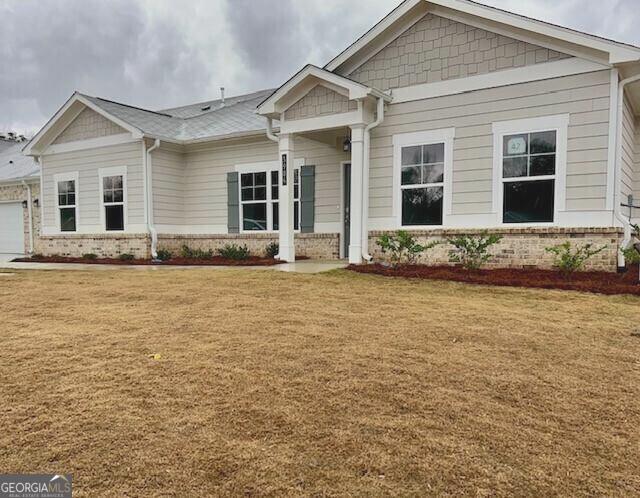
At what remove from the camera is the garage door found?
17109mm

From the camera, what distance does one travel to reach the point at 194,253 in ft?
42.6

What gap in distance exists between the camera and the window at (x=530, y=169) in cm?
787

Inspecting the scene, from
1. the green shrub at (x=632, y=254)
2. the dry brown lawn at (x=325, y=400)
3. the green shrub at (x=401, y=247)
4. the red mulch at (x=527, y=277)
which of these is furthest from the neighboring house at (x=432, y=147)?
the dry brown lawn at (x=325, y=400)

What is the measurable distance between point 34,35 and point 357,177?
19.5 meters

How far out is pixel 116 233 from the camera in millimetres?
13133

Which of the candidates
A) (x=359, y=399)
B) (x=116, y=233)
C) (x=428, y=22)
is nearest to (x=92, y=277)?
(x=116, y=233)

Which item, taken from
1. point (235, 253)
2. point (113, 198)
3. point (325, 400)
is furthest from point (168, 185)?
point (325, 400)

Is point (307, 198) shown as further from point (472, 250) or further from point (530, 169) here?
point (530, 169)

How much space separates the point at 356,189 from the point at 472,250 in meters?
2.51

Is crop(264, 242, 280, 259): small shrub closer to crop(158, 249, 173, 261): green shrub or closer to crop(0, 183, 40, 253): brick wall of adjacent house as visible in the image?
crop(158, 249, 173, 261): green shrub

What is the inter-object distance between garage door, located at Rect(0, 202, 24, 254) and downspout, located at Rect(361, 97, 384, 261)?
14.3 meters

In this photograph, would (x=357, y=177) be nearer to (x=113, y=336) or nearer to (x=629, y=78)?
(x=629, y=78)

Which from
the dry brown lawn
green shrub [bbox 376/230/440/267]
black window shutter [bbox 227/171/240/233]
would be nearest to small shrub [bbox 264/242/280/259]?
black window shutter [bbox 227/171/240/233]

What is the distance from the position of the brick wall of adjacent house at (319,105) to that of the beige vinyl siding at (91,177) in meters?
5.22
